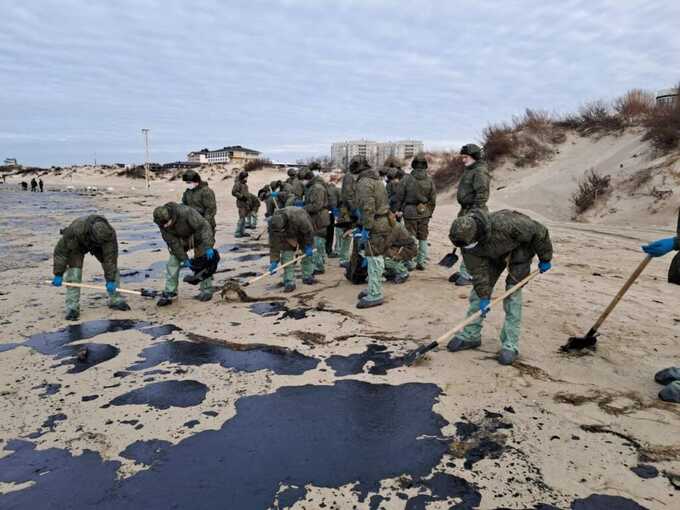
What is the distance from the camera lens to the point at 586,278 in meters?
6.98

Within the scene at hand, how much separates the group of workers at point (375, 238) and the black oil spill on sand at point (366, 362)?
62cm

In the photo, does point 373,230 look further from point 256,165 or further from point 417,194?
point 256,165

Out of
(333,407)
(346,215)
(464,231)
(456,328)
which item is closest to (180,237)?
(346,215)

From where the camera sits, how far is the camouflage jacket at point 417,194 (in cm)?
724

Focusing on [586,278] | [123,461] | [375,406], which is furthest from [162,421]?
[586,278]

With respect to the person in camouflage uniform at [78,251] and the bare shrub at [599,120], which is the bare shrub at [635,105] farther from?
the person in camouflage uniform at [78,251]

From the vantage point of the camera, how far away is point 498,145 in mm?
20391

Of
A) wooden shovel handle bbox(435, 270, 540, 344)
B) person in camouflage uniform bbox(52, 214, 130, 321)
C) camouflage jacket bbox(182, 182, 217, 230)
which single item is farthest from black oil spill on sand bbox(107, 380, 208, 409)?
camouflage jacket bbox(182, 182, 217, 230)

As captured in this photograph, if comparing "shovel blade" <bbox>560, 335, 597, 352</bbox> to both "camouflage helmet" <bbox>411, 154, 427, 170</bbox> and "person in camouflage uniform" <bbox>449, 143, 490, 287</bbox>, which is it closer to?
"person in camouflage uniform" <bbox>449, 143, 490, 287</bbox>

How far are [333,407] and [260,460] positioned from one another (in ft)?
2.60

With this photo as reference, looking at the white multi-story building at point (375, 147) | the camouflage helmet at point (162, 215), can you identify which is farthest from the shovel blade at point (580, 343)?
the white multi-story building at point (375, 147)

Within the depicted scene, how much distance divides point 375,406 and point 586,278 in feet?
16.2

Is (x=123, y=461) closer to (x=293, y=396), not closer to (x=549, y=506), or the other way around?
(x=293, y=396)

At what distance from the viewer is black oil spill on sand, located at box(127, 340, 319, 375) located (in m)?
4.29
